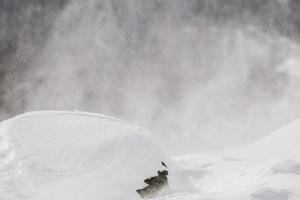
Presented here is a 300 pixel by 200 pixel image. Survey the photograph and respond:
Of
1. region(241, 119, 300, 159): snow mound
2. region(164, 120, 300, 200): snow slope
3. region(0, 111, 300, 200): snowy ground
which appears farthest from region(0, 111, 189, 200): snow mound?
region(241, 119, 300, 159): snow mound

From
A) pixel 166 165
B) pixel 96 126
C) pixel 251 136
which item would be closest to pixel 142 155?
pixel 166 165

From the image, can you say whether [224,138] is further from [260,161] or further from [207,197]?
[207,197]

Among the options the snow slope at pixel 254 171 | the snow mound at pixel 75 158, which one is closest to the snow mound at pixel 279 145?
the snow slope at pixel 254 171

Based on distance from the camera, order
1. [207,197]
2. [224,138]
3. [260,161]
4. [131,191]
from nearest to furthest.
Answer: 1. [207,197]
2. [131,191]
3. [260,161]
4. [224,138]

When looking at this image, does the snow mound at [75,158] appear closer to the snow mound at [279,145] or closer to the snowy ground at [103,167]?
the snowy ground at [103,167]

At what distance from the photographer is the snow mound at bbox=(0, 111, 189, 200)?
8.83 meters

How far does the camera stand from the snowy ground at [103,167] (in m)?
8.54

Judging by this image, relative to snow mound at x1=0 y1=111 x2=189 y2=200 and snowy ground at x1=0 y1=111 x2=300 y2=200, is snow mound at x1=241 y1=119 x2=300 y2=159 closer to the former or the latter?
snowy ground at x1=0 y1=111 x2=300 y2=200

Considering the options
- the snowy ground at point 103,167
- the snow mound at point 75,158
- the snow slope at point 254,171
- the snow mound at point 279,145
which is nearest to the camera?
the snow slope at point 254,171

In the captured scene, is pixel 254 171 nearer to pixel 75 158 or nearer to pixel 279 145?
pixel 279 145

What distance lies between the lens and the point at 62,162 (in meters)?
9.45

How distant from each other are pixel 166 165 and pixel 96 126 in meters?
1.87

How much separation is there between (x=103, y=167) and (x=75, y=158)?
2.08 ft

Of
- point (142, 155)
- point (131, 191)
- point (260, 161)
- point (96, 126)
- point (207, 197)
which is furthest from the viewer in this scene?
point (260, 161)
